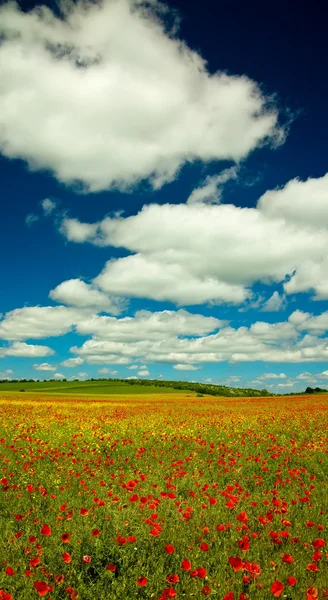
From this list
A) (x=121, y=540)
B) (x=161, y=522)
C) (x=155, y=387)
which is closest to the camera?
(x=121, y=540)

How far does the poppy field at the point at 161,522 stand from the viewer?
4.84 metres

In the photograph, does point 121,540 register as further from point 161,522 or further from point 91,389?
point 91,389

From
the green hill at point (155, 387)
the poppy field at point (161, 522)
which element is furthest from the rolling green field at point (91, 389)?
the poppy field at point (161, 522)

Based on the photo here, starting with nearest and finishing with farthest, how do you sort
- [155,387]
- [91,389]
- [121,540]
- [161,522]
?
1. [121,540]
2. [161,522]
3. [91,389]
4. [155,387]

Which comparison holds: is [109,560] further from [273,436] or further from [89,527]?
[273,436]

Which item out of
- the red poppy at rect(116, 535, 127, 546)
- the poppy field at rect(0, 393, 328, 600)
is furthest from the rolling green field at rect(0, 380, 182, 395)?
the red poppy at rect(116, 535, 127, 546)

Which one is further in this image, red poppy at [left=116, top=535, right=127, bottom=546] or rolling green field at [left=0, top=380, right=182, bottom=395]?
rolling green field at [left=0, top=380, right=182, bottom=395]

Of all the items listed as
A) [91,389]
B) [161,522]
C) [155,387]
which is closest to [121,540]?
[161,522]

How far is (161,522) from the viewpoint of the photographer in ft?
21.2

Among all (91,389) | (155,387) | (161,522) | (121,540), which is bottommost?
(161,522)

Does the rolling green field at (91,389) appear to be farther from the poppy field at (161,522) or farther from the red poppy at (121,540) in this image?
the red poppy at (121,540)

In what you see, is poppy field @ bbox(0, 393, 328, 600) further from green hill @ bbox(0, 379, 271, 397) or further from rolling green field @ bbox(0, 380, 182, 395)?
green hill @ bbox(0, 379, 271, 397)

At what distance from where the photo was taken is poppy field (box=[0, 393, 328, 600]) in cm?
484

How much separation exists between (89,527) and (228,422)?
50.9 feet
